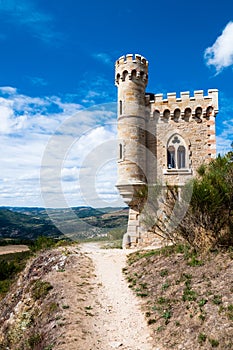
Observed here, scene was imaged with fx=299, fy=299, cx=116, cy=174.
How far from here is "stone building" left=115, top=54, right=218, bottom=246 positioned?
17.1 m

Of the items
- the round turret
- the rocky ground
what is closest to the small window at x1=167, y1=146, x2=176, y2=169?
the round turret

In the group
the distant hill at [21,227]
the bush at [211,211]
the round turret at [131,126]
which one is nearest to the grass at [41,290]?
the bush at [211,211]

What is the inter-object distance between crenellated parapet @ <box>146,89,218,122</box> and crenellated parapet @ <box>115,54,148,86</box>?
4.31ft

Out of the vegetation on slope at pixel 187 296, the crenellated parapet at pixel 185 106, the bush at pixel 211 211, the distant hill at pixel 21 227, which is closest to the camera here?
the vegetation on slope at pixel 187 296

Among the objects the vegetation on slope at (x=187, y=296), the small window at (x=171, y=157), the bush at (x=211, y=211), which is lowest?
the vegetation on slope at (x=187, y=296)

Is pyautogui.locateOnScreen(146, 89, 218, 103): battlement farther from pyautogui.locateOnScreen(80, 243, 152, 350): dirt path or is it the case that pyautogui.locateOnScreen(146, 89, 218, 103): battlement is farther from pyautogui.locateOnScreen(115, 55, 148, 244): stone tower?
pyautogui.locateOnScreen(80, 243, 152, 350): dirt path

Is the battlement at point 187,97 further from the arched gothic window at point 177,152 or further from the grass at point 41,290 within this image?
the grass at point 41,290

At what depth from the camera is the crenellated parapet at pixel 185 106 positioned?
17.2m

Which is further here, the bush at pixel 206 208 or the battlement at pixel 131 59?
the battlement at pixel 131 59

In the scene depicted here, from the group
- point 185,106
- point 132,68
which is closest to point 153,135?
point 185,106

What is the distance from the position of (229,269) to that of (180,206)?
3303mm

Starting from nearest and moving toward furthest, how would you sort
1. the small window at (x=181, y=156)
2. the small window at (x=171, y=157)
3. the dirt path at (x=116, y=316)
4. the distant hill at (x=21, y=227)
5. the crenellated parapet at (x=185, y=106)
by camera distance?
the dirt path at (x=116, y=316)
the crenellated parapet at (x=185, y=106)
the small window at (x=181, y=156)
the small window at (x=171, y=157)
the distant hill at (x=21, y=227)

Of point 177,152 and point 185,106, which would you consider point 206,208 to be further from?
point 185,106

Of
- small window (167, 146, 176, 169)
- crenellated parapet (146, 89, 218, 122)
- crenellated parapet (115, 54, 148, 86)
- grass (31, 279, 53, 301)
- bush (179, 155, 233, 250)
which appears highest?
crenellated parapet (115, 54, 148, 86)
